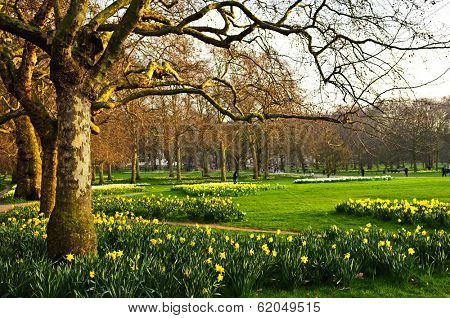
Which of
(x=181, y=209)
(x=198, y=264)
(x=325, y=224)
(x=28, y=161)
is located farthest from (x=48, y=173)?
(x=28, y=161)

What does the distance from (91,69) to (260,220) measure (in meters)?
7.39

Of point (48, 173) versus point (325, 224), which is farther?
point (325, 224)

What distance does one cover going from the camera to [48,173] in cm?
963

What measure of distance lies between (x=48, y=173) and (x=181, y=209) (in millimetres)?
4412

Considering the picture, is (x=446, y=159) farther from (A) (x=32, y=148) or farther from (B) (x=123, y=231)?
(B) (x=123, y=231)

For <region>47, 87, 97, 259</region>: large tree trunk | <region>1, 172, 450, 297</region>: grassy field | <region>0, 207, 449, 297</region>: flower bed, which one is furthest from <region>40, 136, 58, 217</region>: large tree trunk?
<region>1, 172, 450, 297</region>: grassy field

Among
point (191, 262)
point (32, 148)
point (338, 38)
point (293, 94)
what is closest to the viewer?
point (191, 262)

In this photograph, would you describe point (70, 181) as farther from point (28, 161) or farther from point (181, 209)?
point (28, 161)

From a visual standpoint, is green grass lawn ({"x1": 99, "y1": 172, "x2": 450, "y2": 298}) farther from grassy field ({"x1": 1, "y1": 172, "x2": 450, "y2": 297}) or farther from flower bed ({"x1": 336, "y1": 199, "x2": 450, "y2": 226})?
flower bed ({"x1": 336, "y1": 199, "x2": 450, "y2": 226})

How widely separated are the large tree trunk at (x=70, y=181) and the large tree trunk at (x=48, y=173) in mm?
4540

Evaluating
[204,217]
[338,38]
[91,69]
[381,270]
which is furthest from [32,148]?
[381,270]

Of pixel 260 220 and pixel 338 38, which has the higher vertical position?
pixel 338 38

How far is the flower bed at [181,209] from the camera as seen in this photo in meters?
11.8

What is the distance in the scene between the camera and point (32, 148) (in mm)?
18250
